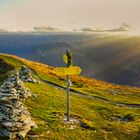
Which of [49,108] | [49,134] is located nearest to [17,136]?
[49,134]

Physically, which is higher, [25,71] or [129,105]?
[25,71]

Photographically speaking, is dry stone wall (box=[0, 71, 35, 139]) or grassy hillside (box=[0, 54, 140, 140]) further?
grassy hillside (box=[0, 54, 140, 140])

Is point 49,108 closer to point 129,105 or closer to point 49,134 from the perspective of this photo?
point 49,134

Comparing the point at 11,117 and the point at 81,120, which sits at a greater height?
the point at 11,117

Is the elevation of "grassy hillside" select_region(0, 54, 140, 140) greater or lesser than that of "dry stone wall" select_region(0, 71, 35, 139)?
lesser

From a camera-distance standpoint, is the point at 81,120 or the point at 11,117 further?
the point at 81,120

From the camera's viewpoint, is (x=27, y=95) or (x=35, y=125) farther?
(x=27, y=95)

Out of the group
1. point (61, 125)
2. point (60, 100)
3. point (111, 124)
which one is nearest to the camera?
point (61, 125)

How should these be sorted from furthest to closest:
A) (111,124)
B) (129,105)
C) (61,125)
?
(129,105)
(111,124)
(61,125)

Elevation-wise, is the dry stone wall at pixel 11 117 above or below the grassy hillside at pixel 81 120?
above

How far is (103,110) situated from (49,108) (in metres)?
13.6

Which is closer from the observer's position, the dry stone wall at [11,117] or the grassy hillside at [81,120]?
the dry stone wall at [11,117]

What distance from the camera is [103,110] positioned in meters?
79.1

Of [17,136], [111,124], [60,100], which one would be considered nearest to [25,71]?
[60,100]
